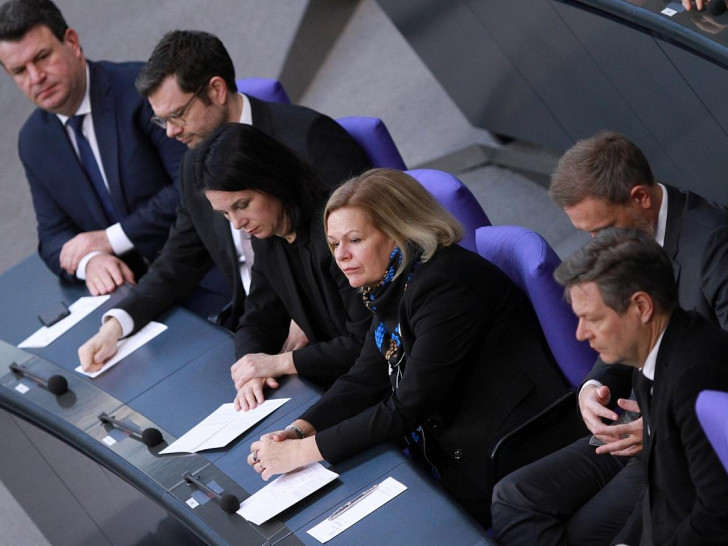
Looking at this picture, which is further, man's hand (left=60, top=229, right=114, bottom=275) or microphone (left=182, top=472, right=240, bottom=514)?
man's hand (left=60, top=229, right=114, bottom=275)

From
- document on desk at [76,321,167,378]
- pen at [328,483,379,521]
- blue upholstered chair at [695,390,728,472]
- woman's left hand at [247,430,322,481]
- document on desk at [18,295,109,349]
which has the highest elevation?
document on desk at [18,295,109,349]

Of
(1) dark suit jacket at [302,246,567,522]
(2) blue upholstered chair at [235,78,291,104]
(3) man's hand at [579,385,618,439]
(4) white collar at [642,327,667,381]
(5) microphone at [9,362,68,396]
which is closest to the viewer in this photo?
(4) white collar at [642,327,667,381]

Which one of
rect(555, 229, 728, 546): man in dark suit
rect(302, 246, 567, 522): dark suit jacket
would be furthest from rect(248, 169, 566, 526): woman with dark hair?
rect(555, 229, 728, 546): man in dark suit

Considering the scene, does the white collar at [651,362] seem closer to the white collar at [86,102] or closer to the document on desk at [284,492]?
the document on desk at [284,492]

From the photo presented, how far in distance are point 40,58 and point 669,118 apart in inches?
86.2

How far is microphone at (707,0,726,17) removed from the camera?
302cm

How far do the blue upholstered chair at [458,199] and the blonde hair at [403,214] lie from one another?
35 centimetres

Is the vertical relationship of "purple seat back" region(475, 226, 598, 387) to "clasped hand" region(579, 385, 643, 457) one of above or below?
above

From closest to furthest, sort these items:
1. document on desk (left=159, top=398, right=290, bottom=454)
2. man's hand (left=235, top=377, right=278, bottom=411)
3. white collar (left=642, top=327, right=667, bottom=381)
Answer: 1. white collar (left=642, top=327, right=667, bottom=381)
2. document on desk (left=159, top=398, right=290, bottom=454)
3. man's hand (left=235, top=377, right=278, bottom=411)

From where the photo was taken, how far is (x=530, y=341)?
106 inches

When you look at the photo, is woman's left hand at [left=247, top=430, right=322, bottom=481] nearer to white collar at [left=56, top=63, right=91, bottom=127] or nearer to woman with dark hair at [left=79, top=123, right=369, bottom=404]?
woman with dark hair at [left=79, top=123, right=369, bottom=404]

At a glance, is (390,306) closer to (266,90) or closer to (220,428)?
(220,428)

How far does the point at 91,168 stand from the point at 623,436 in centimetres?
241

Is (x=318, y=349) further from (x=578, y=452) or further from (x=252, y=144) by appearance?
(x=578, y=452)
